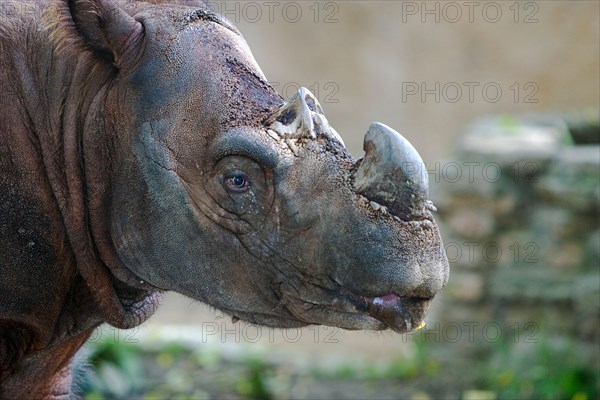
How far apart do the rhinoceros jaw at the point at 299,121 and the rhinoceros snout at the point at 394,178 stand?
19 centimetres

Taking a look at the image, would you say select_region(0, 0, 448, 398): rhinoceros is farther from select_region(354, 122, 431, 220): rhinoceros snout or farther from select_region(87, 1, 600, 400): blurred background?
select_region(87, 1, 600, 400): blurred background

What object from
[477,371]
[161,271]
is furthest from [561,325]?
[161,271]

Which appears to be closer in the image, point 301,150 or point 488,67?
point 301,150

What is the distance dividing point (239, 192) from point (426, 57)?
1106 cm

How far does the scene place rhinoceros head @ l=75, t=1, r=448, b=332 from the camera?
2.99m

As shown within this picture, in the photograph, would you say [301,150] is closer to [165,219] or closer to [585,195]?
[165,219]

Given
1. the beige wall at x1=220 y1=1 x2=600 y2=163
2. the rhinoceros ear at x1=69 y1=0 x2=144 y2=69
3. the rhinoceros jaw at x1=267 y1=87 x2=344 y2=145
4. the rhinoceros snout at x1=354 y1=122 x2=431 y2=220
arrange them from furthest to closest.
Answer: the beige wall at x1=220 y1=1 x2=600 y2=163 → the rhinoceros ear at x1=69 y1=0 x2=144 y2=69 → the rhinoceros jaw at x1=267 y1=87 x2=344 y2=145 → the rhinoceros snout at x1=354 y1=122 x2=431 y2=220

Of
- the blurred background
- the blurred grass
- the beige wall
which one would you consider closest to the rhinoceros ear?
the blurred background

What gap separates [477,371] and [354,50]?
7.75m

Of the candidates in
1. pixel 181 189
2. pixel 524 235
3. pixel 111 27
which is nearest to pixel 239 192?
pixel 181 189

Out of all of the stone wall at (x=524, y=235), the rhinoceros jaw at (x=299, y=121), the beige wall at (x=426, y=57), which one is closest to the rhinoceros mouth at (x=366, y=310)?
the rhinoceros jaw at (x=299, y=121)

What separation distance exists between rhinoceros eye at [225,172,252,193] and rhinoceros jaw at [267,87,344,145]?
0.53 feet

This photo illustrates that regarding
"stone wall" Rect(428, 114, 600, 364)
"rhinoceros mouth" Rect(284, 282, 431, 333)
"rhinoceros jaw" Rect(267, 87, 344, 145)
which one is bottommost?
"stone wall" Rect(428, 114, 600, 364)

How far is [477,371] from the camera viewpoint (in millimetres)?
7164
